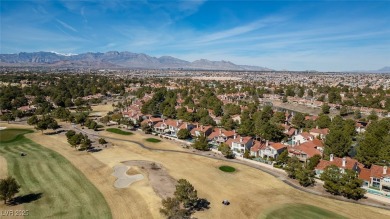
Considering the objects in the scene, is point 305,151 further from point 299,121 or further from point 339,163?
point 299,121

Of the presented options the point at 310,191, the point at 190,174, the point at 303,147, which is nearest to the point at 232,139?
the point at 303,147

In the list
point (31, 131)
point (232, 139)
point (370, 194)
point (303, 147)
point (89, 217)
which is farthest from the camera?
point (31, 131)

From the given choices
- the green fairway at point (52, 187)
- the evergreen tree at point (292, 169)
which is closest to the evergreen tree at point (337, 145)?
the evergreen tree at point (292, 169)

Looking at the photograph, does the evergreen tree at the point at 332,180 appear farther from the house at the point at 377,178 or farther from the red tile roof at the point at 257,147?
the red tile roof at the point at 257,147

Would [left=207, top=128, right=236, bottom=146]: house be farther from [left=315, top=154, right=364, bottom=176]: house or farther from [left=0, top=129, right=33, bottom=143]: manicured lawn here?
[left=0, top=129, right=33, bottom=143]: manicured lawn

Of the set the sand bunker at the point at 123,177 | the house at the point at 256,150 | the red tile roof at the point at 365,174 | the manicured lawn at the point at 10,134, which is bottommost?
the manicured lawn at the point at 10,134

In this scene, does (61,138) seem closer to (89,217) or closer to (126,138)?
(126,138)
